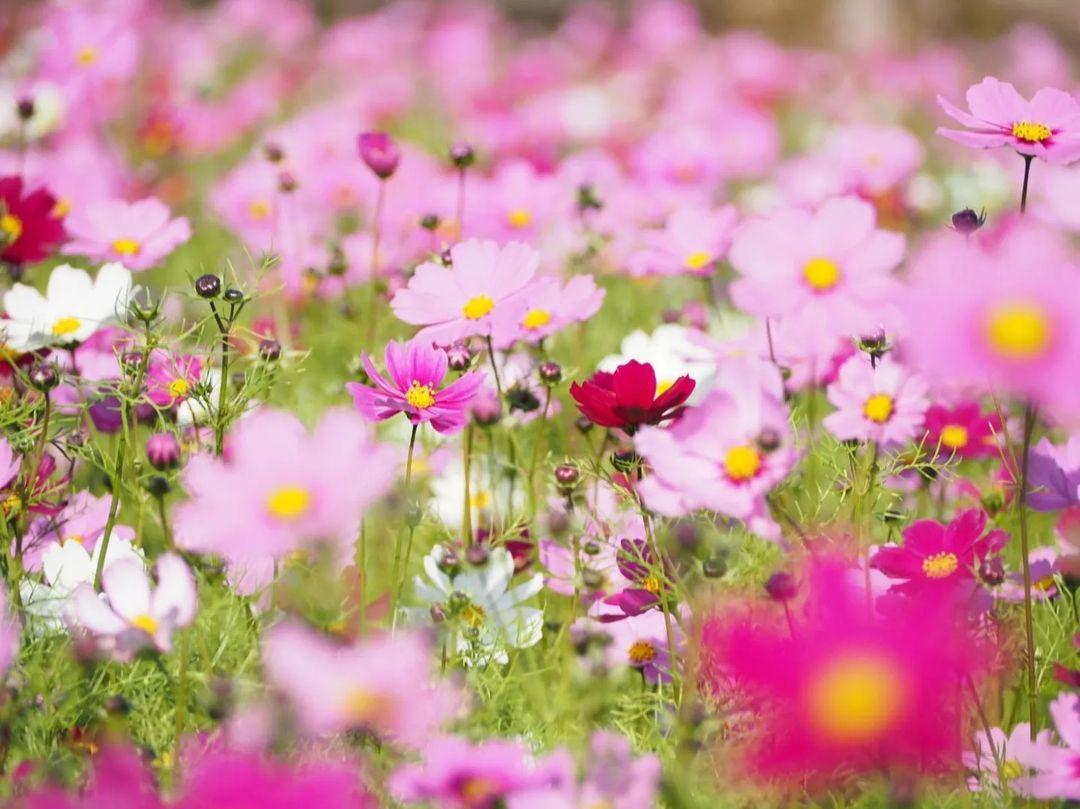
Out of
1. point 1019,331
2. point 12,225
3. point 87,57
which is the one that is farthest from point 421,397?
point 87,57

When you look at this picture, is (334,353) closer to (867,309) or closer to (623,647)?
(623,647)

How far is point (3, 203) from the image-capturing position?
1179mm

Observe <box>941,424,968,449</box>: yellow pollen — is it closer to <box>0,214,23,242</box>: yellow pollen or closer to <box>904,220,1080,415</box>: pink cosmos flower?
<box>904,220,1080,415</box>: pink cosmos flower

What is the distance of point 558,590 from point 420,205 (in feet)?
2.82

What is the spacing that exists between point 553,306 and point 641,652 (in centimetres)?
29

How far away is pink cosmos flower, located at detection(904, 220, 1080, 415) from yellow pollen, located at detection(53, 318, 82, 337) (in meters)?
0.71

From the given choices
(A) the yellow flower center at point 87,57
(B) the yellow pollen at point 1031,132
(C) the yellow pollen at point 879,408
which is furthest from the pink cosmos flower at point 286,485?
(A) the yellow flower center at point 87,57

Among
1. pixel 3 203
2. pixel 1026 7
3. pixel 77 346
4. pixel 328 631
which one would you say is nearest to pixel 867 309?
pixel 328 631

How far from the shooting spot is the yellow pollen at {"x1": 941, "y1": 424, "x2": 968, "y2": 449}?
108 centimetres

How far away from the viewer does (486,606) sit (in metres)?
0.94

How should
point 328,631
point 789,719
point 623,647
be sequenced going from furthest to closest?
point 623,647, point 328,631, point 789,719

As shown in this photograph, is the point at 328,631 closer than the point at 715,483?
No

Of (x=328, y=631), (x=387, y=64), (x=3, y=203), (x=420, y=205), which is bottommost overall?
(x=387, y=64)

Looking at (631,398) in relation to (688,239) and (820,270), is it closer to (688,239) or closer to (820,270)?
(820,270)
